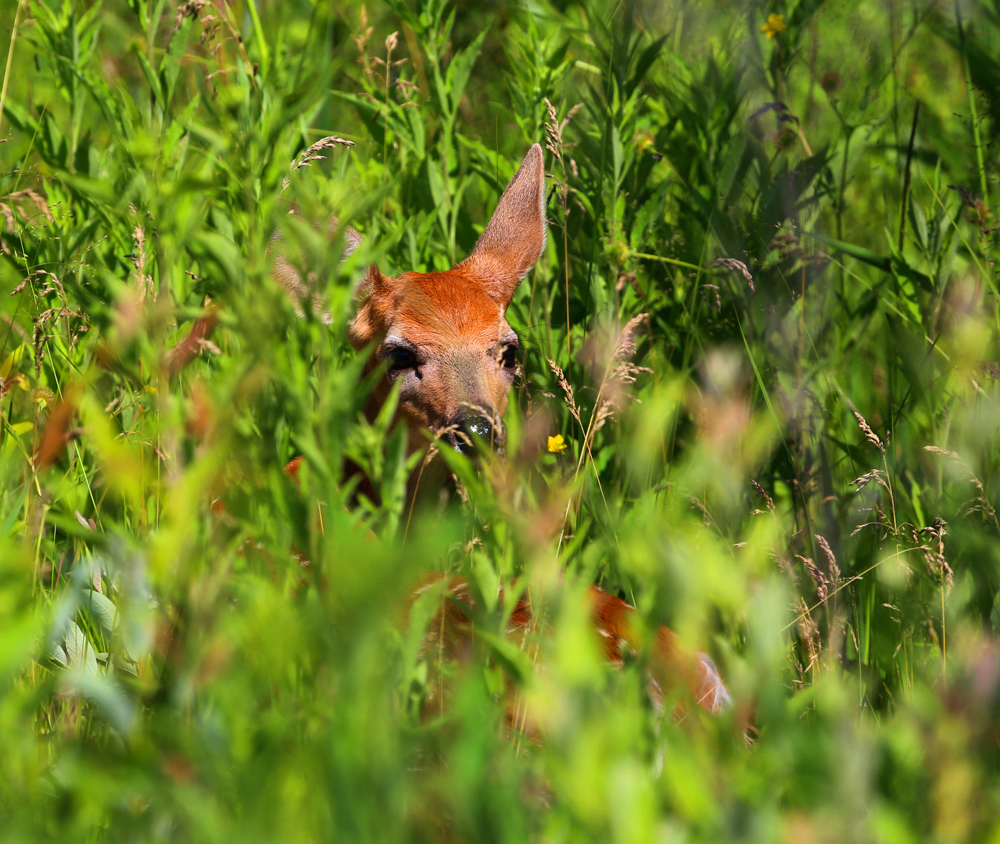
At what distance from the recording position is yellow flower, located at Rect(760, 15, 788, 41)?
3.46m

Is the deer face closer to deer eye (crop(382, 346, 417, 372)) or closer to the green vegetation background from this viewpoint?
deer eye (crop(382, 346, 417, 372))

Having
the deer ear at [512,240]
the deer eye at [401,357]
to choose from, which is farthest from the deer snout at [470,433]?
the deer ear at [512,240]

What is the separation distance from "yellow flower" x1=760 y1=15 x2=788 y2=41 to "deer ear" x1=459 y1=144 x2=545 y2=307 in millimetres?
1023

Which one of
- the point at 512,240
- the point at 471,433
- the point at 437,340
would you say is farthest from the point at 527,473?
the point at 512,240

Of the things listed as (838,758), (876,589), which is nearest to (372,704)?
(838,758)

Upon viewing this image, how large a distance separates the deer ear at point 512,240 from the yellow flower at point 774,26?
102cm

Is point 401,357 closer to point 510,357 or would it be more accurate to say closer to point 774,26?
point 510,357

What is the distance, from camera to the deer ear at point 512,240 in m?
3.83

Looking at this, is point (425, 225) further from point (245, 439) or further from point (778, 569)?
point (245, 439)

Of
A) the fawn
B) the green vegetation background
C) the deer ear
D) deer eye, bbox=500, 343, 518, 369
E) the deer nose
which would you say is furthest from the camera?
the deer ear

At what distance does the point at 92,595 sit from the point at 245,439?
1012 mm

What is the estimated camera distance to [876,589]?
2617 mm

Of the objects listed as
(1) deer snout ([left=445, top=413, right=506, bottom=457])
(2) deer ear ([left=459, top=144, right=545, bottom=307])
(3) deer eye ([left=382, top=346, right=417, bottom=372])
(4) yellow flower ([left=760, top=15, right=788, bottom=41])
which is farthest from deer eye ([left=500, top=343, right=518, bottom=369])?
(4) yellow flower ([left=760, top=15, right=788, bottom=41])

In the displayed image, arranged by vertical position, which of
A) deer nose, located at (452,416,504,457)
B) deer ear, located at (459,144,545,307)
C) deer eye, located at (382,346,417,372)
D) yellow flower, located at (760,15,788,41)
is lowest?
deer eye, located at (382,346,417,372)
